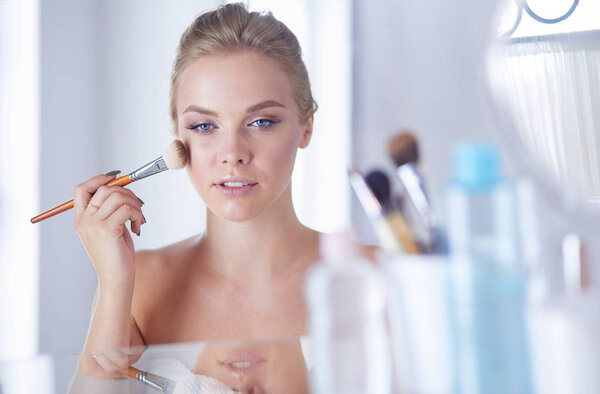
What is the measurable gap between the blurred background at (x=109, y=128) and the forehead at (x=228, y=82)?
4 centimetres

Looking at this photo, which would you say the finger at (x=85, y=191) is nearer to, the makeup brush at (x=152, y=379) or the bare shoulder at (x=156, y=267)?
the bare shoulder at (x=156, y=267)

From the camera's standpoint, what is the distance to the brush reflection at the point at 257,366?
596 millimetres

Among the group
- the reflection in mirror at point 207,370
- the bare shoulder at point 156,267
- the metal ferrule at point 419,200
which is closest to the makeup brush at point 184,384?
the reflection in mirror at point 207,370

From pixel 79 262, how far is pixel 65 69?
226mm

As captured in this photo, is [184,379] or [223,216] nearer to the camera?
[184,379]

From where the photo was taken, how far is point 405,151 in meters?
0.62

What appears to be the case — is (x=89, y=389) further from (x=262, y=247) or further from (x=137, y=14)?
(x=137, y=14)

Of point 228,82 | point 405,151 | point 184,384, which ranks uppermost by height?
point 228,82

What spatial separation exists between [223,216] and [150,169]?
11cm

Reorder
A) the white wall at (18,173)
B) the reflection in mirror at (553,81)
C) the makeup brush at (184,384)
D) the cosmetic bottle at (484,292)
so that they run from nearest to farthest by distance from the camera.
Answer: the cosmetic bottle at (484,292), the makeup brush at (184,384), the white wall at (18,173), the reflection in mirror at (553,81)

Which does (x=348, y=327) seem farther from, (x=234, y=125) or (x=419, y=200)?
(x=234, y=125)

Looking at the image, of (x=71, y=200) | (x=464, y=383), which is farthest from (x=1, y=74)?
(x=464, y=383)

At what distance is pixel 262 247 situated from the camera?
781mm

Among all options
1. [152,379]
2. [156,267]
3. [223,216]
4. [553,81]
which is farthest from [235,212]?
[553,81]
